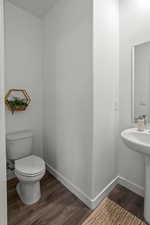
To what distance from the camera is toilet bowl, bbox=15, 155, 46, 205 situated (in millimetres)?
1409

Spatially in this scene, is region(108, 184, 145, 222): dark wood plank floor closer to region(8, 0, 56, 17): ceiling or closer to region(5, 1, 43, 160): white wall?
region(5, 1, 43, 160): white wall

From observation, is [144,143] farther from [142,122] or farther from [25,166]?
[25,166]

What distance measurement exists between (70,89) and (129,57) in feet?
2.75

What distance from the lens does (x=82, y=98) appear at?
4.81 feet

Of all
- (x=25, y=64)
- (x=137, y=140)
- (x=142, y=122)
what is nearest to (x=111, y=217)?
(x=137, y=140)

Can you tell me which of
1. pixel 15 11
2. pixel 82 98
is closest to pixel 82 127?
pixel 82 98

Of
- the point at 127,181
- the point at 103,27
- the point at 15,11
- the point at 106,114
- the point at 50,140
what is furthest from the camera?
the point at 50,140

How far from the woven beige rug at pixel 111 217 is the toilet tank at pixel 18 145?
1.13 metres

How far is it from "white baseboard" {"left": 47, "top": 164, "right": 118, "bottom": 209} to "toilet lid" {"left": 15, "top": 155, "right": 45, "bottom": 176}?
460 millimetres

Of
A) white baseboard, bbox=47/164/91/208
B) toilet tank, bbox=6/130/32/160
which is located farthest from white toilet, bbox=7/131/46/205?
white baseboard, bbox=47/164/91/208

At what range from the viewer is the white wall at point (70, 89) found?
4.61 ft

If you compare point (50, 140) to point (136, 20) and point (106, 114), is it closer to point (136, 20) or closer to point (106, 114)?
point (106, 114)

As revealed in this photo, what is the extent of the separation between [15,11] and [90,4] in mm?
1238

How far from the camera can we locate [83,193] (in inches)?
59.5
